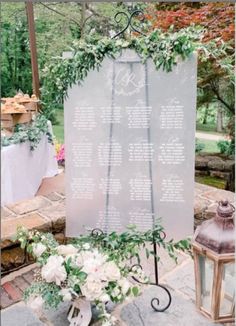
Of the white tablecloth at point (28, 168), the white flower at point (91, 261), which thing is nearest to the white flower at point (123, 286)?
the white flower at point (91, 261)

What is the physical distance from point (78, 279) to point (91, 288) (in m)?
0.06

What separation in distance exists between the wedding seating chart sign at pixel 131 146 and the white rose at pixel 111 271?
172 mm

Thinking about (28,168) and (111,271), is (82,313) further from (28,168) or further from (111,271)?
(28,168)

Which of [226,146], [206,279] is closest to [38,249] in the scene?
[206,279]

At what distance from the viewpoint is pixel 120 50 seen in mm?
1345

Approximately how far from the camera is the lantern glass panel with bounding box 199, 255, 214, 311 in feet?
4.61

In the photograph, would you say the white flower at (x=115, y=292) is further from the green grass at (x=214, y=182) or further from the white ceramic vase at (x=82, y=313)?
the green grass at (x=214, y=182)

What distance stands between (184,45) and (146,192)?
58cm

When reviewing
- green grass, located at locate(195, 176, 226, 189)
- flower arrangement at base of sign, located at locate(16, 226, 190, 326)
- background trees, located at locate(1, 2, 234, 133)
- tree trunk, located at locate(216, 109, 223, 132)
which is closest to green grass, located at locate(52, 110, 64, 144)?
background trees, located at locate(1, 2, 234, 133)

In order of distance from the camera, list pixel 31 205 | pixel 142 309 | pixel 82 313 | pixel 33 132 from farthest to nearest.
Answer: pixel 31 205, pixel 33 132, pixel 142 309, pixel 82 313

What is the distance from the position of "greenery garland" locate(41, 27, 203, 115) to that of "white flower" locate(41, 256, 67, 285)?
25.3 inches

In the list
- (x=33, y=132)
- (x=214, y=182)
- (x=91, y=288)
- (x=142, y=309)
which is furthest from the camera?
(x=214, y=182)

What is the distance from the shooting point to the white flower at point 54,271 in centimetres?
133

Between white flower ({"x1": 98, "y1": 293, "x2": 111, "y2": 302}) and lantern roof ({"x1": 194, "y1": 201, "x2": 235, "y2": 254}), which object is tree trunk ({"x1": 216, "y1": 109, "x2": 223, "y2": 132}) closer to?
lantern roof ({"x1": 194, "y1": 201, "x2": 235, "y2": 254})
